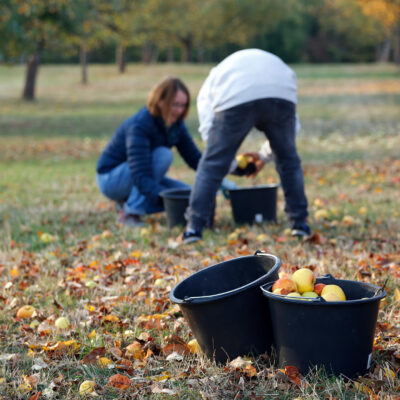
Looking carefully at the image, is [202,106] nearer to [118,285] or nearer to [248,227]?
[248,227]

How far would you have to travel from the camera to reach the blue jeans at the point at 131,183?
5.61 metres

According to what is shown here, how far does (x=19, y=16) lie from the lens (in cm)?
1311

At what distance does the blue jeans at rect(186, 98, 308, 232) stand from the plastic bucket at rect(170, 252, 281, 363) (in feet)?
5.83

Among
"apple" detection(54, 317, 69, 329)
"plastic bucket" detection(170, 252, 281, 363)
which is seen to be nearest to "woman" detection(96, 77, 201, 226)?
"apple" detection(54, 317, 69, 329)

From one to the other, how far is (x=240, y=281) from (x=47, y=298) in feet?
4.76

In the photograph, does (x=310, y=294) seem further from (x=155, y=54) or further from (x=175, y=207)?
(x=155, y=54)

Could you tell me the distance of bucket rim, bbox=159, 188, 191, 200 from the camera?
5142 mm

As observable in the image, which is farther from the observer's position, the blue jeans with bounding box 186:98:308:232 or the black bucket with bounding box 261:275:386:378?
the blue jeans with bounding box 186:98:308:232

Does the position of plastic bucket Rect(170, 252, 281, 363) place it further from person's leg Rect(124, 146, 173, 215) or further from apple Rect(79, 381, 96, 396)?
person's leg Rect(124, 146, 173, 215)

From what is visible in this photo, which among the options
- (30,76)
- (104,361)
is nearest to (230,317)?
(104,361)

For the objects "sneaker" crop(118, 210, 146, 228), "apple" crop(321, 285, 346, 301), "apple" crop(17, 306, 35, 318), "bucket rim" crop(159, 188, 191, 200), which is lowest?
"sneaker" crop(118, 210, 146, 228)

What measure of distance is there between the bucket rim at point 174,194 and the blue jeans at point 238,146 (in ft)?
1.27

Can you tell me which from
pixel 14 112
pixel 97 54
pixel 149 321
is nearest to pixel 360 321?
pixel 149 321

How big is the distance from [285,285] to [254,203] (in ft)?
9.53
